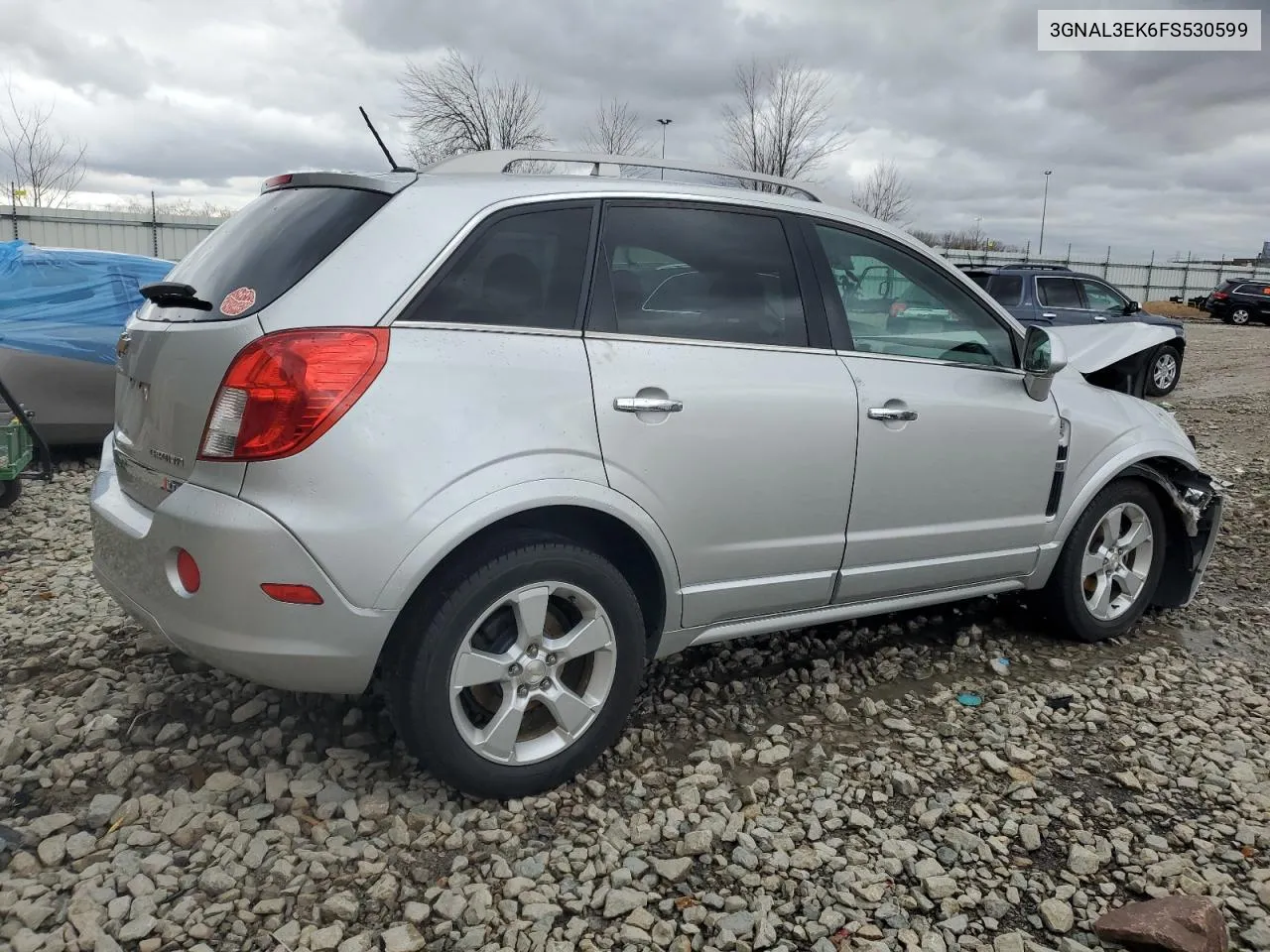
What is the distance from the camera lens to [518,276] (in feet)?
9.07

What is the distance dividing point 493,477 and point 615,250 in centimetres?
85

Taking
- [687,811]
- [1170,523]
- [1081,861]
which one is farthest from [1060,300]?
[687,811]

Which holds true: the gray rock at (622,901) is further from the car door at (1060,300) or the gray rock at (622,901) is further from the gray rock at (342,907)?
the car door at (1060,300)

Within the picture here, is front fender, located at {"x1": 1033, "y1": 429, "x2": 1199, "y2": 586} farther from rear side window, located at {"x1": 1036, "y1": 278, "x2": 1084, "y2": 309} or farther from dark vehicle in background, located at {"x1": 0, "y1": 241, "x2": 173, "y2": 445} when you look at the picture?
rear side window, located at {"x1": 1036, "y1": 278, "x2": 1084, "y2": 309}

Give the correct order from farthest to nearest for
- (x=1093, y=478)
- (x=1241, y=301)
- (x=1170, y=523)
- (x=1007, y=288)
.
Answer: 1. (x=1241, y=301)
2. (x=1007, y=288)
3. (x=1170, y=523)
4. (x=1093, y=478)

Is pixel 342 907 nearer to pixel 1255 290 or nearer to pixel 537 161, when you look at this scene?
pixel 537 161

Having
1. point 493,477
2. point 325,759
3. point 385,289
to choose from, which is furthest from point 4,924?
point 385,289

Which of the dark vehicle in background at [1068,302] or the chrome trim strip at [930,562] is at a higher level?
the dark vehicle in background at [1068,302]

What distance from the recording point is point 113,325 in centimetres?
694

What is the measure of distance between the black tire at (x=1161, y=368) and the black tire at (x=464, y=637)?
1283cm

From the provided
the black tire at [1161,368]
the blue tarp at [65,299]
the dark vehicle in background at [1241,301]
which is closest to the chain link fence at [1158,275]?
the dark vehicle in background at [1241,301]

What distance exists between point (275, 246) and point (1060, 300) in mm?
12644

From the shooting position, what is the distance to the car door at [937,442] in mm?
3357

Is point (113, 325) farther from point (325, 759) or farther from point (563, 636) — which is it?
point (563, 636)
